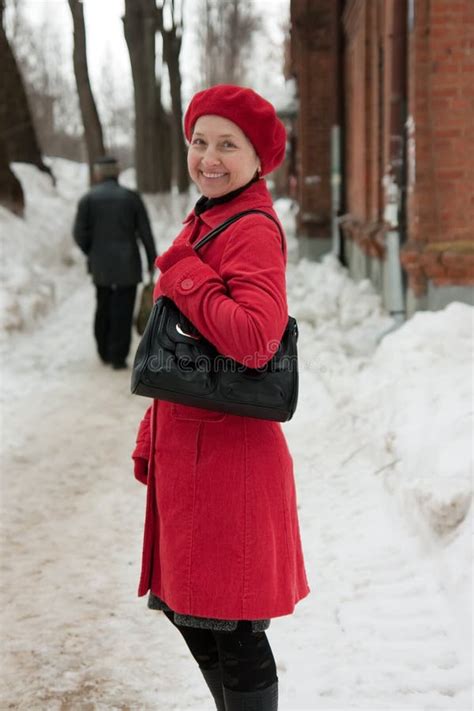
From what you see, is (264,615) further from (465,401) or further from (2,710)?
(465,401)

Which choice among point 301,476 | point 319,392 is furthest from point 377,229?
point 301,476

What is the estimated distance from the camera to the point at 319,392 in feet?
23.5

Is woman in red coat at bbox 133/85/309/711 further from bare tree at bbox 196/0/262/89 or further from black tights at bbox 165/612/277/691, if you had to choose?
bare tree at bbox 196/0/262/89

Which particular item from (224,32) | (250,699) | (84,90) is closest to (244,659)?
(250,699)

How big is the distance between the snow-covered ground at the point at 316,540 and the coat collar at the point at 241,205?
5.71ft

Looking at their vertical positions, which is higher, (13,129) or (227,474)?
(227,474)

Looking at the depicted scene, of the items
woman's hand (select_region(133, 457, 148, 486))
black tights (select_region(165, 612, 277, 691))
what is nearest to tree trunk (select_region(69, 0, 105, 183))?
woman's hand (select_region(133, 457, 148, 486))

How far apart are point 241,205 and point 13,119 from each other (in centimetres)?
1627

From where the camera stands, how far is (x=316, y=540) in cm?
447

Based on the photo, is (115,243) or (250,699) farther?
(115,243)

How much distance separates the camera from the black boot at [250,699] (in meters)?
2.22

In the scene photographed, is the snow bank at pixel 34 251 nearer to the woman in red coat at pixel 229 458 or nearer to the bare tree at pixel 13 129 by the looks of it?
the bare tree at pixel 13 129

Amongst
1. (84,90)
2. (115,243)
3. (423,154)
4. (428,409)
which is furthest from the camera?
(84,90)

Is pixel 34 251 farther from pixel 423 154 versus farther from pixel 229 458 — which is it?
pixel 229 458
